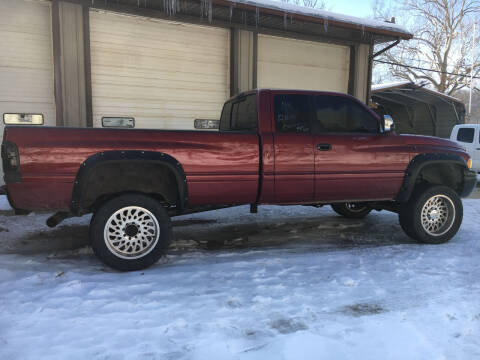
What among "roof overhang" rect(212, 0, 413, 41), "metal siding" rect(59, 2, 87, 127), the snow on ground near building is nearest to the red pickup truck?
the snow on ground near building

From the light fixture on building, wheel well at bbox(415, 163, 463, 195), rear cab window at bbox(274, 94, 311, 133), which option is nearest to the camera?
rear cab window at bbox(274, 94, 311, 133)

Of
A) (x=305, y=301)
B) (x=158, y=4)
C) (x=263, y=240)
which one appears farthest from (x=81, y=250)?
(x=158, y=4)

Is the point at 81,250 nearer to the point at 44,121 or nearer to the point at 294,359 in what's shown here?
the point at 294,359

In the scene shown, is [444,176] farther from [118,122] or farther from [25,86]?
[25,86]

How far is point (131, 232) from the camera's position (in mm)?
3740

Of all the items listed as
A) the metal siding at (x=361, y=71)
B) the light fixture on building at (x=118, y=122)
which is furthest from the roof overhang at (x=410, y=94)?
the light fixture on building at (x=118, y=122)

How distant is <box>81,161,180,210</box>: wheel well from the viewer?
374 centimetres

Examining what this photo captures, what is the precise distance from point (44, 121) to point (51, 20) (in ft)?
6.54

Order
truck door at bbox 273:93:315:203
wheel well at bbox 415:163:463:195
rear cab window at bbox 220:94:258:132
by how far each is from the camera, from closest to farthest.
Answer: truck door at bbox 273:93:315:203 < rear cab window at bbox 220:94:258:132 < wheel well at bbox 415:163:463:195

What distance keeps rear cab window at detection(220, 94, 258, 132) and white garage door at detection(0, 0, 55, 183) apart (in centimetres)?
429

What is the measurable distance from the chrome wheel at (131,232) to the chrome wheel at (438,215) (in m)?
3.44

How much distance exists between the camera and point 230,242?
4980mm

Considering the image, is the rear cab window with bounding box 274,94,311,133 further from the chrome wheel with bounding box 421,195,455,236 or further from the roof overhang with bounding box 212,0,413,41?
the roof overhang with bounding box 212,0,413,41

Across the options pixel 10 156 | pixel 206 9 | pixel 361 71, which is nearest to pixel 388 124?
pixel 10 156
